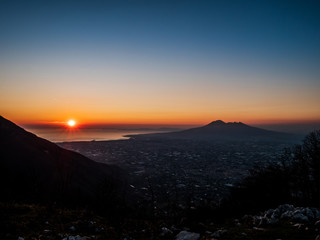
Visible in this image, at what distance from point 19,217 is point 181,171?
197 feet

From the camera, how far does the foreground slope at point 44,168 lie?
31.0 metres

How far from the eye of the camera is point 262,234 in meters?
8.19

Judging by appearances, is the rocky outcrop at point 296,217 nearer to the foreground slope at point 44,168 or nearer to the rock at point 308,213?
the rock at point 308,213

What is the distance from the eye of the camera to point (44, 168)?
132 feet

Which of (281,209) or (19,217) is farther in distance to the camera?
(281,209)

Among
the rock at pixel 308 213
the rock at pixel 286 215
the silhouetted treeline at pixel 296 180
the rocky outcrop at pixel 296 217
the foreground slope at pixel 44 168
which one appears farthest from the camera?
the foreground slope at pixel 44 168

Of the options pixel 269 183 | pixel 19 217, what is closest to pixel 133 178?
pixel 269 183

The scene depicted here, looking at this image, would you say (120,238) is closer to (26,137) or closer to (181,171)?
(26,137)

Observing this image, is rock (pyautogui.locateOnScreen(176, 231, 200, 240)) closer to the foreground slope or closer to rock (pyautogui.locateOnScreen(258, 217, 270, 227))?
rock (pyautogui.locateOnScreen(258, 217, 270, 227))

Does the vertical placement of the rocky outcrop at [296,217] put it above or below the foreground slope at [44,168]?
above

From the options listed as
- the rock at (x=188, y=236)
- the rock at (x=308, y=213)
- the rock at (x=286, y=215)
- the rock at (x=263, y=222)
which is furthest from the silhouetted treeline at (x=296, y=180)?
the rock at (x=188, y=236)

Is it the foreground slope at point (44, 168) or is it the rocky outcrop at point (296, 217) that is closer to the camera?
the rocky outcrop at point (296, 217)

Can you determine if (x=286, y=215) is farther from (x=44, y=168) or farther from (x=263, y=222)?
(x=44, y=168)

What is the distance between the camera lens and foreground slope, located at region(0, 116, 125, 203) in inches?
1222
